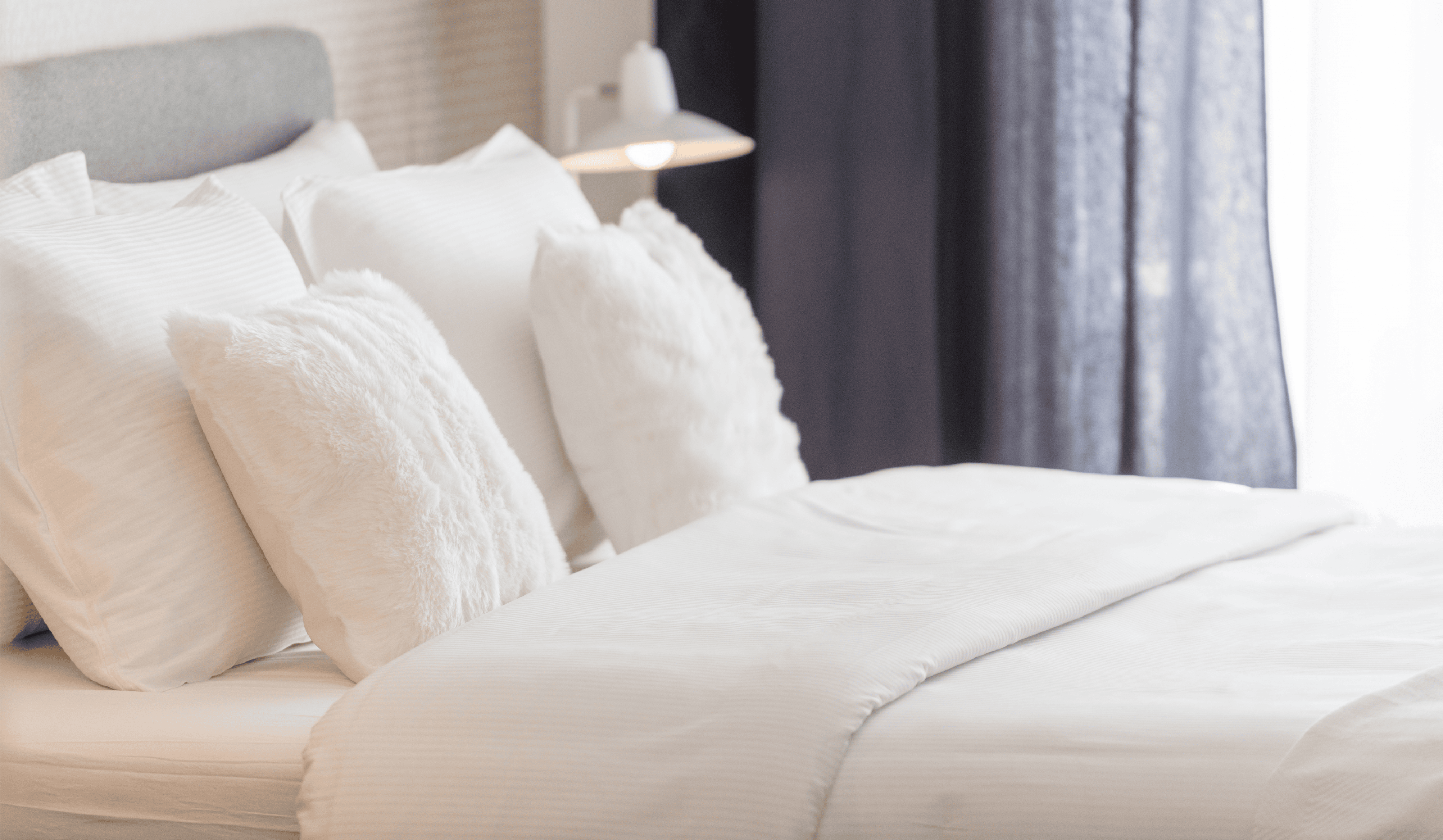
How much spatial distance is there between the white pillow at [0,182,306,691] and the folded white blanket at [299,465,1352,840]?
0.69 ft

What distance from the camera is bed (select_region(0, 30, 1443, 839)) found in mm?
855

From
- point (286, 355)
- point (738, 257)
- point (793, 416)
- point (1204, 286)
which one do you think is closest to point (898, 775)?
point (286, 355)

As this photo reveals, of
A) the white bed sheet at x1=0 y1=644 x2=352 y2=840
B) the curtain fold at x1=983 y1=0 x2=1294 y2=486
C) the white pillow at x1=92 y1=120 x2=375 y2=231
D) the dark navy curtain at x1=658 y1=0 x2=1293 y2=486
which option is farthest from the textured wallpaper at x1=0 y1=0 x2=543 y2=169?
the curtain fold at x1=983 y1=0 x2=1294 y2=486

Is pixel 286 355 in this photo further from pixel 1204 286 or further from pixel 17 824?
pixel 1204 286

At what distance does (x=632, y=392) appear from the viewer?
1.60 meters

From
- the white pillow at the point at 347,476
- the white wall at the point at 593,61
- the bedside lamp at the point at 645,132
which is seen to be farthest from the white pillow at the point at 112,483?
the white wall at the point at 593,61

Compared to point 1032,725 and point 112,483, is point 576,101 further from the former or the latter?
point 1032,725

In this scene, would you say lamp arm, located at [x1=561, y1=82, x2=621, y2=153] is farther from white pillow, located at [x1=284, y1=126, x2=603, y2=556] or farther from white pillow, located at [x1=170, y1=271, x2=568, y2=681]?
white pillow, located at [x1=170, y1=271, x2=568, y2=681]

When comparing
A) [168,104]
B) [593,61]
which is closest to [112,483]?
[168,104]

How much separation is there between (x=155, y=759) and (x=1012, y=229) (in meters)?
2.10

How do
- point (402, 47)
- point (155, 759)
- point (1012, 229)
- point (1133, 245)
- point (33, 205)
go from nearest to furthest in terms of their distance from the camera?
point (155, 759)
point (33, 205)
point (402, 47)
point (1133, 245)
point (1012, 229)

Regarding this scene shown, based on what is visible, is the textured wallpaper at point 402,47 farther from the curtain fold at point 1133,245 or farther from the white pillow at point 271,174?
the curtain fold at point 1133,245

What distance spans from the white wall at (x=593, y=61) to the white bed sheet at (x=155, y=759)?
6.05 ft

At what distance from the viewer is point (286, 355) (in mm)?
1151
